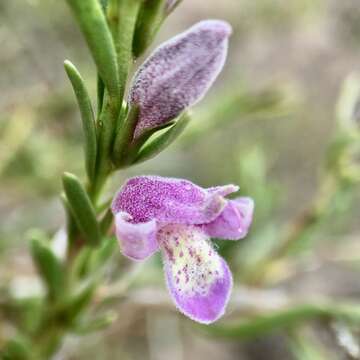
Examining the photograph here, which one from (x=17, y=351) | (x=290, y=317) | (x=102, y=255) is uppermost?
(x=102, y=255)

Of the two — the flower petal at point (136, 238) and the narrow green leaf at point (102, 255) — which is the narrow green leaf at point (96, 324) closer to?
the narrow green leaf at point (102, 255)

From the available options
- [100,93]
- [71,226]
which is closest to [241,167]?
[71,226]

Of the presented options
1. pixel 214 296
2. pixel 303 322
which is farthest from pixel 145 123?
pixel 303 322

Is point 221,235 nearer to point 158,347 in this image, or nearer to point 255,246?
point 255,246

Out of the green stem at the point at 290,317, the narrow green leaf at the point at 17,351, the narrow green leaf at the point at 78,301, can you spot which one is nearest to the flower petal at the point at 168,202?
the narrow green leaf at the point at 78,301

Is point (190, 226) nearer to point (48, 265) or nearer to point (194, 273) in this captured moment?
point (194, 273)

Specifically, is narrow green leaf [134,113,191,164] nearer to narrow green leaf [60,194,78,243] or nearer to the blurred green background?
narrow green leaf [60,194,78,243]

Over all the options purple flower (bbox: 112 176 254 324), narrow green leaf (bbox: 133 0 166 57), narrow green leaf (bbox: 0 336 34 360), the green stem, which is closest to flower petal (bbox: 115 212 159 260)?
purple flower (bbox: 112 176 254 324)
